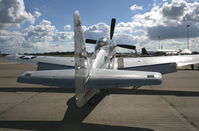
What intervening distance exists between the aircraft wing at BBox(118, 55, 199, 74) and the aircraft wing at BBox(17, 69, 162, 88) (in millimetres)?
6408

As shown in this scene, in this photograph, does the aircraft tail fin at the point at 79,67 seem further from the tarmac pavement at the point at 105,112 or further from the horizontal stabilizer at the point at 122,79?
the tarmac pavement at the point at 105,112

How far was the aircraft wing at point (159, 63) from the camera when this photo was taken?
12133mm

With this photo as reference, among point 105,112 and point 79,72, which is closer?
point 79,72

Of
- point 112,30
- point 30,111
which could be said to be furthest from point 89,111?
point 112,30

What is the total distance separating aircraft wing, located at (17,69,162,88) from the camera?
5652 mm

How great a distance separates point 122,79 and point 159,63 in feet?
23.1

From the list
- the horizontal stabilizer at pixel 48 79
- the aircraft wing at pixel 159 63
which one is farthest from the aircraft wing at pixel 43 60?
the horizontal stabilizer at pixel 48 79

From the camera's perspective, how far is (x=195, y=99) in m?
8.82

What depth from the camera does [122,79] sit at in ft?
18.9

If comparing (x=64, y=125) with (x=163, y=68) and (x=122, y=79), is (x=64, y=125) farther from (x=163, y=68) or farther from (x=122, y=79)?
(x=163, y=68)

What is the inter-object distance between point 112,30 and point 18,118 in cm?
1239

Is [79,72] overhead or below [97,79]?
overhead

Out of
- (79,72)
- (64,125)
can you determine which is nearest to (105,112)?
(64,125)

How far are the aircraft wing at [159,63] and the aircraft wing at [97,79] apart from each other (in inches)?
252
